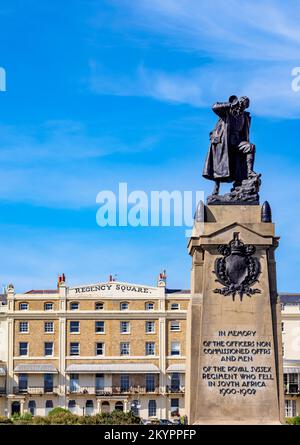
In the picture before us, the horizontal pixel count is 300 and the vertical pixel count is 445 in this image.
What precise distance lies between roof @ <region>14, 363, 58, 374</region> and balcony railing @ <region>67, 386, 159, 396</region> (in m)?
2.98

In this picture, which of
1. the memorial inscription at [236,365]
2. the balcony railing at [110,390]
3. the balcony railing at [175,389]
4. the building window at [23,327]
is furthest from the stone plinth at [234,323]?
the building window at [23,327]

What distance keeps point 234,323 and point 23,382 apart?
93.0m

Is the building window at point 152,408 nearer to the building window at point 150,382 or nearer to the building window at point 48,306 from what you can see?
the building window at point 150,382

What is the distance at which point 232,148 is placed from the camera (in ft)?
103

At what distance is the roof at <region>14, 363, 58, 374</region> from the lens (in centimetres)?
11931

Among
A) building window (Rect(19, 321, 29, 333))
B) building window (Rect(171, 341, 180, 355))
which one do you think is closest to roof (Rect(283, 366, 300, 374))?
building window (Rect(171, 341, 180, 355))

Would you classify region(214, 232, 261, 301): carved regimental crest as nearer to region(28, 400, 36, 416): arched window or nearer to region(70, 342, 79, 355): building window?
region(28, 400, 36, 416): arched window

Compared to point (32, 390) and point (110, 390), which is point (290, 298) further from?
point (32, 390)

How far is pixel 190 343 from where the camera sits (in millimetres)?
29906

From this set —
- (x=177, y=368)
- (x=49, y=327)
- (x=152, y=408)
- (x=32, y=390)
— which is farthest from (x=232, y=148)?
(x=49, y=327)

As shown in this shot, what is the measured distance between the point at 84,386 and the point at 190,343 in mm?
92188
